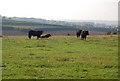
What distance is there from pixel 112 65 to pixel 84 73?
3.21 m

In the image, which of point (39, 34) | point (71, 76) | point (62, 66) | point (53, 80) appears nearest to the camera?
point (53, 80)

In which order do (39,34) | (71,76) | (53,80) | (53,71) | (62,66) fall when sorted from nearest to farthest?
(53,80), (71,76), (53,71), (62,66), (39,34)

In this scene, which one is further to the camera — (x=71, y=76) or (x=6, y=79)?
(x=71, y=76)

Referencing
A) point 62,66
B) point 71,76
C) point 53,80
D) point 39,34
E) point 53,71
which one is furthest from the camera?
point 39,34

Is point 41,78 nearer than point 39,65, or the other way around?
point 41,78

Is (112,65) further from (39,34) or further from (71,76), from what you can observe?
(39,34)

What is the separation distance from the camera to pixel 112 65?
15.5m

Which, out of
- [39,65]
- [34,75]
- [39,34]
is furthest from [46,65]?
[39,34]

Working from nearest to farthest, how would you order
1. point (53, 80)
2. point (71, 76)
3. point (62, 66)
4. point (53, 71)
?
1. point (53, 80)
2. point (71, 76)
3. point (53, 71)
4. point (62, 66)

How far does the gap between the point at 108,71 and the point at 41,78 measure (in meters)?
4.01

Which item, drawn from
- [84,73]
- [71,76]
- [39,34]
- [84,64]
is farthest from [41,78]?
[39,34]

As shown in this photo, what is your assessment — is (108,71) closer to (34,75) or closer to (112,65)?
(112,65)

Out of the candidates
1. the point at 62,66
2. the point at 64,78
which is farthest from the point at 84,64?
the point at 64,78

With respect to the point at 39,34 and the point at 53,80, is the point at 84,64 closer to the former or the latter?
the point at 53,80
